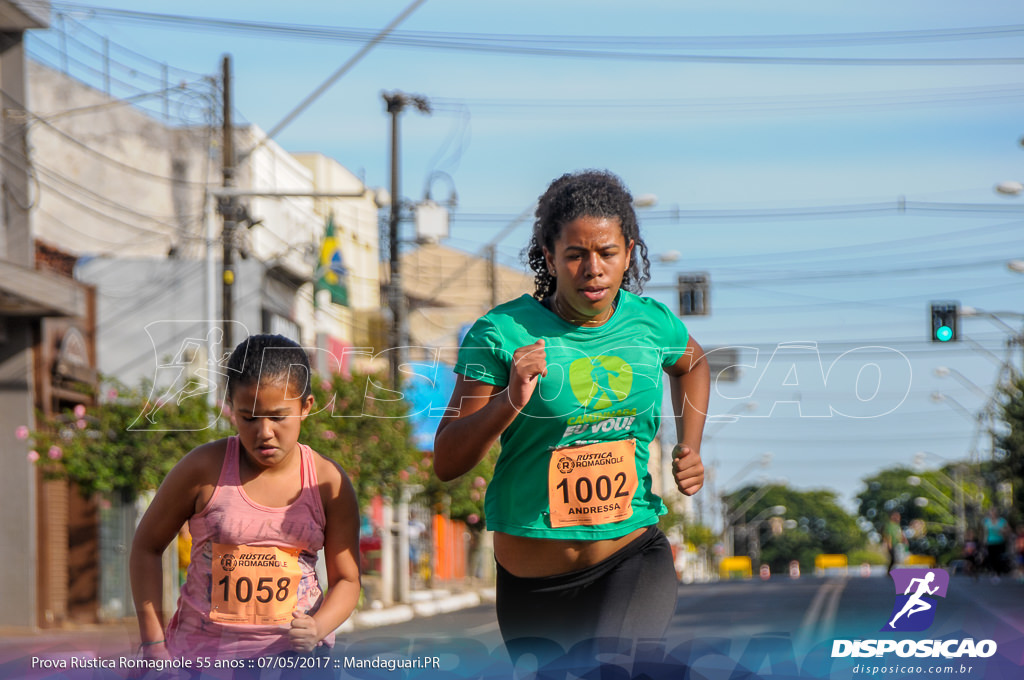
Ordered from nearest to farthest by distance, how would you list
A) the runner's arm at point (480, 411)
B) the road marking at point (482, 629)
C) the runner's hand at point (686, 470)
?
the runner's arm at point (480, 411) < the runner's hand at point (686, 470) < the road marking at point (482, 629)

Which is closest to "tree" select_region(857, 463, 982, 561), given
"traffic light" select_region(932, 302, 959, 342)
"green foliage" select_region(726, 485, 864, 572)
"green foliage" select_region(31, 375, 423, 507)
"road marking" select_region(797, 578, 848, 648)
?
"green foliage" select_region(726, 485, 864, 572)

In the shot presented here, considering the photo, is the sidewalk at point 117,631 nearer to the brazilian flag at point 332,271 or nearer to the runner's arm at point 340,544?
the runner's arm at point 340,544

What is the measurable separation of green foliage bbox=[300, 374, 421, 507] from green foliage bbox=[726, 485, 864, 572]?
119m

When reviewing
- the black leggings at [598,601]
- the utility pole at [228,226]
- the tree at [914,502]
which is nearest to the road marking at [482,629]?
the utility pole at [228,226]

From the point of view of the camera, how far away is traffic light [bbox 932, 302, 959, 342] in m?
6.75

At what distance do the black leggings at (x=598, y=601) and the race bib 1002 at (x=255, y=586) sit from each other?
24.0 inches

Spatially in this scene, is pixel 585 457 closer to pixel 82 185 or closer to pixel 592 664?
pixel 592 664

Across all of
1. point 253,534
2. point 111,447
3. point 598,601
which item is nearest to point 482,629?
point 111,447

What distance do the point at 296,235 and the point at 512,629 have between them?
1540 inches

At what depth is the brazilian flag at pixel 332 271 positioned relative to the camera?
3856 cm

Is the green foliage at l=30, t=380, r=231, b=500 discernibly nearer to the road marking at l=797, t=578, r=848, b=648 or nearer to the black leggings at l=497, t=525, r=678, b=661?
the road marking at l=797, t=578, r=848, b=648

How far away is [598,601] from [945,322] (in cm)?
330

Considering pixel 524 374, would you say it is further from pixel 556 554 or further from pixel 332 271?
pixel 332 271

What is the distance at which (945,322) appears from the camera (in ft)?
22.9
